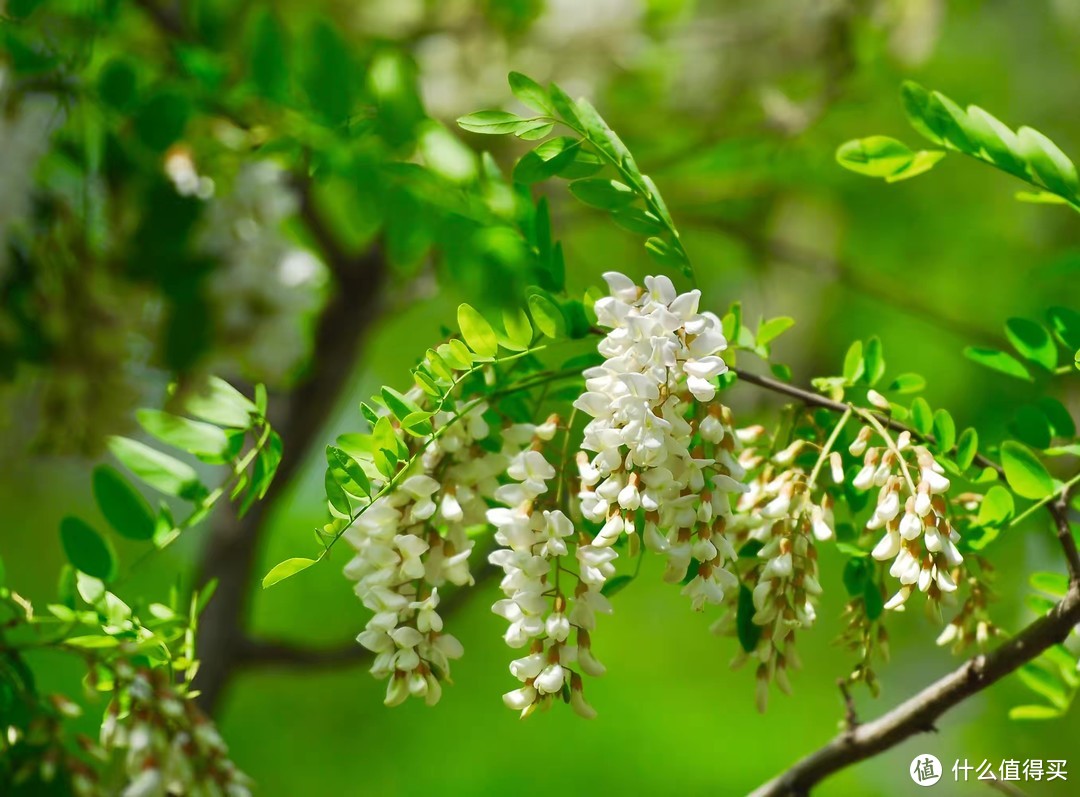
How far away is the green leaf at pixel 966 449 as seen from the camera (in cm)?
45

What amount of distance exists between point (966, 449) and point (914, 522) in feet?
0.25

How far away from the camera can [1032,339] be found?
50cm

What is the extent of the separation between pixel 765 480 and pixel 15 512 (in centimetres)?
203

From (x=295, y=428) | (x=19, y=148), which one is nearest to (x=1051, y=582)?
(x=19, y=148)

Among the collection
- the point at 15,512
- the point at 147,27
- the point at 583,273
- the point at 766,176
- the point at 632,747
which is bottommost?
the point at 632,747

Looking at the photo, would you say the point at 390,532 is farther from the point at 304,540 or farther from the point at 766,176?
the point at 304,540

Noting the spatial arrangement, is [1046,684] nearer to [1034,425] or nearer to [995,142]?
[1034,425]

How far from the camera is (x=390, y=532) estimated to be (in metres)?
0.45

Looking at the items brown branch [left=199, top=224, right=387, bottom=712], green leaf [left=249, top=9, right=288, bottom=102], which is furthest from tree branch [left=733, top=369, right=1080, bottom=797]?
brown branch [left=199, top=224, right=387, bottom=712]

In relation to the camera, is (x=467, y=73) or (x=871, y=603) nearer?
(x=871, y=603)

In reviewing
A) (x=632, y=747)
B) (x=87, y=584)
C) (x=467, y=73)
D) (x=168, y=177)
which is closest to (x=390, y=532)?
(x=87, y=584)

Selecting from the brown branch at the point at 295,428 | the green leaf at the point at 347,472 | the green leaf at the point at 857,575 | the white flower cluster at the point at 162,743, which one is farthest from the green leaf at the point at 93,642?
the brown branch at the point at 295,428

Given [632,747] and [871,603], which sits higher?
[871,603]

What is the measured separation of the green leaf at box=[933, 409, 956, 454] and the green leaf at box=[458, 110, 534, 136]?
0.23 m
